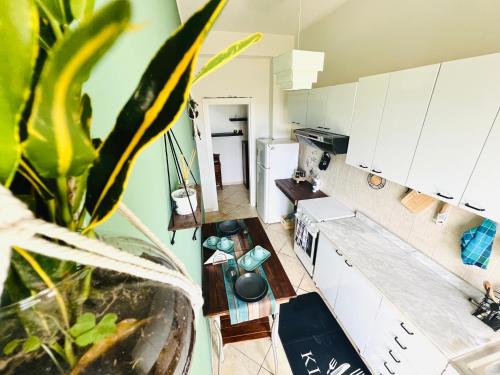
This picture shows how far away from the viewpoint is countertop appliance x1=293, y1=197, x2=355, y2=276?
7.88ft

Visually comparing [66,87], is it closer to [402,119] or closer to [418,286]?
[402,119]

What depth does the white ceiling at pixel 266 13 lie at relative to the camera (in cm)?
232

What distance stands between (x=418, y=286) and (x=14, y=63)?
2.15m

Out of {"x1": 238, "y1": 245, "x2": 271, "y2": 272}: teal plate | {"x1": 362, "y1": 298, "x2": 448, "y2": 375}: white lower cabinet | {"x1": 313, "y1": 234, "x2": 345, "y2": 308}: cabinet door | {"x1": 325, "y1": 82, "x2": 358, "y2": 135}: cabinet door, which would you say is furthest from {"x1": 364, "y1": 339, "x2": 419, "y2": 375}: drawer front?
{"x1": 325, "y1": 82, "x2": 358, "y2": 135}: cabinet door

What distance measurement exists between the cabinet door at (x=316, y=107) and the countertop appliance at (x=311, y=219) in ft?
3.30

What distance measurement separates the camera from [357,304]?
1.78 meters

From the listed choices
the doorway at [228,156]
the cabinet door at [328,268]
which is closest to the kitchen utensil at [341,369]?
the cabinet door at [328,268]

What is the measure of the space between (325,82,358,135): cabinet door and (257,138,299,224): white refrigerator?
1072mm

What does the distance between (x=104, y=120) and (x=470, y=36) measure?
2171 millimetres

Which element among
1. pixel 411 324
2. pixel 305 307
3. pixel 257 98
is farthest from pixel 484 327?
pixel 257 98

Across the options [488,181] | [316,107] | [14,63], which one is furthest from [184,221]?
[316,107]

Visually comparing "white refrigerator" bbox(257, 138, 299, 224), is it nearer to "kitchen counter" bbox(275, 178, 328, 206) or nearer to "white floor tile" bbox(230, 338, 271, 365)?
"kitchen counter" bbox(275, 178, 328, 206)

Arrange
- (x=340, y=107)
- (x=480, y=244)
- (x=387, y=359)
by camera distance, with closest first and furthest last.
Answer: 1. (x=480, y=244)
2. (x=387, y=359)
3. (x=340, y=107)

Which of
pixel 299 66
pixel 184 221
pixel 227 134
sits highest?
pixel 299 66
